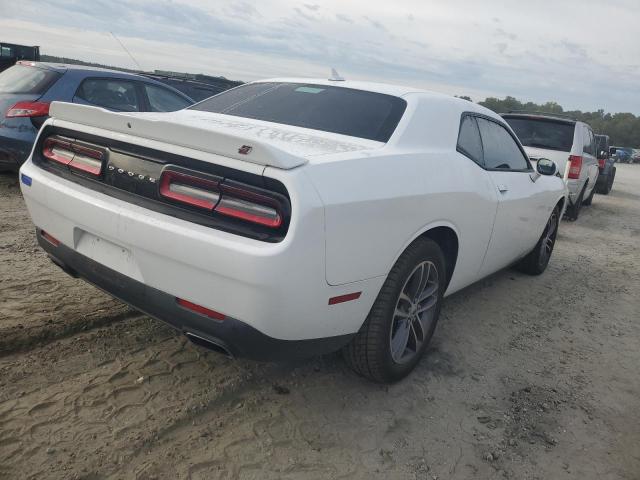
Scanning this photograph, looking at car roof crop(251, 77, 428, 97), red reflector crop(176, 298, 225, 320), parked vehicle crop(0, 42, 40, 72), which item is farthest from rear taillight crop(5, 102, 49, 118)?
parked vehicle crop(0, 42, 40, 72)

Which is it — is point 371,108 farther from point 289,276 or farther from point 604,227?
point 604,227

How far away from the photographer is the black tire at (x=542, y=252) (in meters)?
5.04

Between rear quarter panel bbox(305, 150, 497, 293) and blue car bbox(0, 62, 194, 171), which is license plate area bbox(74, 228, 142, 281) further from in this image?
blue car bbox(0, 62, 194, 171)

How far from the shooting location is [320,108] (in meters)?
3.15

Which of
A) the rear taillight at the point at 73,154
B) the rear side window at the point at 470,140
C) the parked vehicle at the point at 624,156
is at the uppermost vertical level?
the rear side window at the point at 470,140

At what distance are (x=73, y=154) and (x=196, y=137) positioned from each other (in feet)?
2.96

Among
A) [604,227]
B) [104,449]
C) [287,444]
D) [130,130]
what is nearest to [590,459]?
[287,444]

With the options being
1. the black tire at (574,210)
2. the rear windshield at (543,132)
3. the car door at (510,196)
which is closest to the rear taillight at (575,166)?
the rear windshield at (543,132)

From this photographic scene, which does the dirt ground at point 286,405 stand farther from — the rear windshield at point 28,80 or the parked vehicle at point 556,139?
the parked vehicle at point 556,139

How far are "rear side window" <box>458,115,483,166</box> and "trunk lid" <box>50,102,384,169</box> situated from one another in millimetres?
837

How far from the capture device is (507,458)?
2377 millimetres

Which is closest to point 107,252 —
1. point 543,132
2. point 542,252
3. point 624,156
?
point 542,252

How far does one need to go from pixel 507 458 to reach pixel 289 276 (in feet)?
4.50

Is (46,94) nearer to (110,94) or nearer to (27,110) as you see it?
(27,110)
